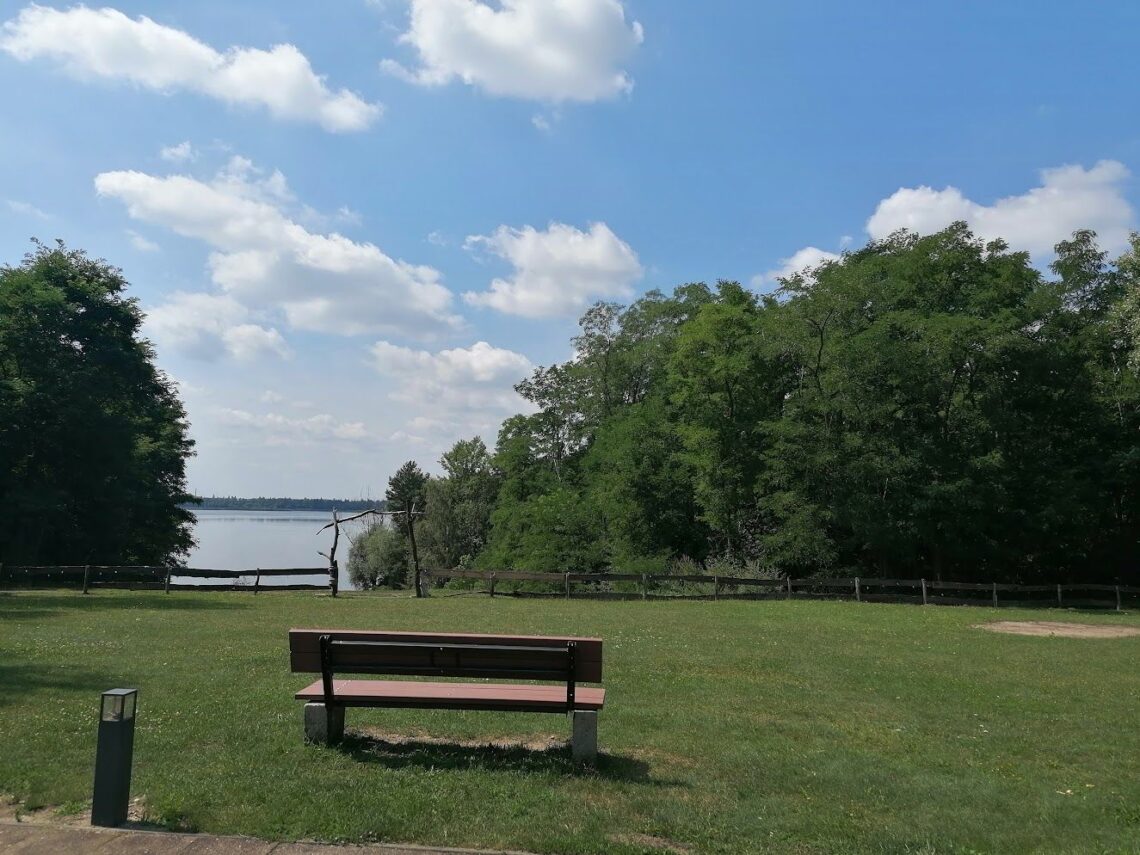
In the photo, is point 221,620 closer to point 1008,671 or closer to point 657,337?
point 1008,671

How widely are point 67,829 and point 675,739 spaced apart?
4.64 metres

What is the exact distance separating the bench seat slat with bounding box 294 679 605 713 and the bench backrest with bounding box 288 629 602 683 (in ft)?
0.59

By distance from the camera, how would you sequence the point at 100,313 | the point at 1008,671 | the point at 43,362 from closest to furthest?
the point at 1008,671, the point at 43,362, the point at 100,313

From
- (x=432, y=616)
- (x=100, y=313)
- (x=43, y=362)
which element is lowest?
(x=432, y=616)

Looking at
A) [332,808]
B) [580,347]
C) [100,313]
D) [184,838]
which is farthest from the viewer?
[580,347]

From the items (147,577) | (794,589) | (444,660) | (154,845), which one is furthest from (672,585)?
(154,845)

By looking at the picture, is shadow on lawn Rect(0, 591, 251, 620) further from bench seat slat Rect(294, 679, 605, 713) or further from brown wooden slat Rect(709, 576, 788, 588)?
brown wooden slat Rect(709, 576, 788, 588)

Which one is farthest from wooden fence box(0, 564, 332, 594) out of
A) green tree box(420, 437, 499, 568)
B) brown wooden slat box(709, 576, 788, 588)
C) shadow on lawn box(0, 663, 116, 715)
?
green tree box(420, 437, 499, 568)

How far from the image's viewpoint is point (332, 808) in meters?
4.92

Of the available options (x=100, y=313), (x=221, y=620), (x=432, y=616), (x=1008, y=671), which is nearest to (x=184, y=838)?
(x=1008, y=671)

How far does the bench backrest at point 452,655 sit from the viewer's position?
19.8ft

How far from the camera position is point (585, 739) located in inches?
236

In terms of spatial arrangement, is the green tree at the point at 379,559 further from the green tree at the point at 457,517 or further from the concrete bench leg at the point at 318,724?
the concrete bench leg at the point at 318,724

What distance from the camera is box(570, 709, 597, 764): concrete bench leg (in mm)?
5992
